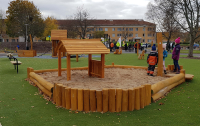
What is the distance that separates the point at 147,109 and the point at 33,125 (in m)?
3.01

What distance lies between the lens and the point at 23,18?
43.2m

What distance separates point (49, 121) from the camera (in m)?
4.55

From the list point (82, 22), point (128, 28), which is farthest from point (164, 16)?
point (128, 28)

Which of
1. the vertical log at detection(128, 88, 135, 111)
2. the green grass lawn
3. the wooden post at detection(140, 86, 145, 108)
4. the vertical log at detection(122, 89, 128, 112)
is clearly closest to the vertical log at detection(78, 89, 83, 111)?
the green grass lawn

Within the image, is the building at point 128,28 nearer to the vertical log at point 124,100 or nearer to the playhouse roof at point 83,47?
the playhouse roof at point 83,47

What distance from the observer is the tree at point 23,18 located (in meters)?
42.4

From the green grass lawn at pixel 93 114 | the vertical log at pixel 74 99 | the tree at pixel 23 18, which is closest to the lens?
the green grass lawn at pixel 93 114

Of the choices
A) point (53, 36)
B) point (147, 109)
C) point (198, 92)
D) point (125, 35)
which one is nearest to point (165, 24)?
point (53, 36)

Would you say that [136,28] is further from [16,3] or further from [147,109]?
[147,109]

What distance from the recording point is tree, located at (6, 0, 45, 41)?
4241cm

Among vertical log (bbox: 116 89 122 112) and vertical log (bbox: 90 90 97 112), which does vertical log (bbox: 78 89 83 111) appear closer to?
vertical log (bbox: 90 90 97 112)

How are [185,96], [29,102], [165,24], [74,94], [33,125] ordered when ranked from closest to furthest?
[33,125] → [74,94] → [29,102] → [185,96] → [165,24]

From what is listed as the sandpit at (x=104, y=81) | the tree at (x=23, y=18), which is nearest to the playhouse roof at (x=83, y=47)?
the sandpit at (x=104, y=81)

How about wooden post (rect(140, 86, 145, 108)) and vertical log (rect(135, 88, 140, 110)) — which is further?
wooden post (rect(140, 86, 145, 108))
